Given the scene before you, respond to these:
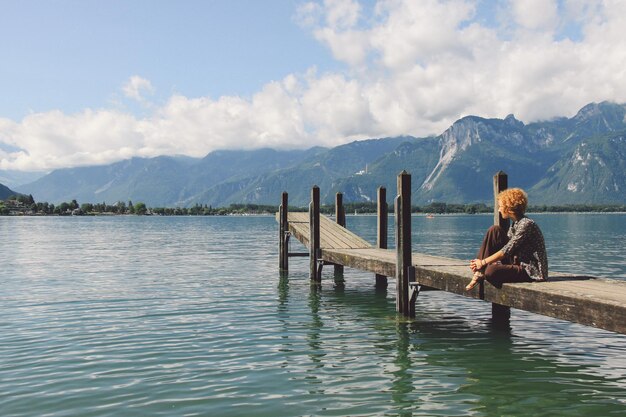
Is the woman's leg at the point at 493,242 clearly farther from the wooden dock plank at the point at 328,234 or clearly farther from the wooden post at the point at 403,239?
the wooden dock plank at the point at 328,234

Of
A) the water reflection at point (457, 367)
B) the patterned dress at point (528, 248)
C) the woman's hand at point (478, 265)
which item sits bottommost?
the water reflection at point (457, 367)

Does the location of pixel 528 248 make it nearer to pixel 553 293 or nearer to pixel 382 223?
pixel 553 293

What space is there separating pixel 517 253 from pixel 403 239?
15.5 ft

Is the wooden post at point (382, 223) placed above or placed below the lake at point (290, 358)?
above

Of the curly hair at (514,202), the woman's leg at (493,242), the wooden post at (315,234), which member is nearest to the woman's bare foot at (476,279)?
the woman's leg at (493,242)

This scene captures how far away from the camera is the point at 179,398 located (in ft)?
33.2

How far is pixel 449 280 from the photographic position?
537 inches

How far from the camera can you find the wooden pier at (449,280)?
370 inches

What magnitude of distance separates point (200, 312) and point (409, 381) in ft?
30.6

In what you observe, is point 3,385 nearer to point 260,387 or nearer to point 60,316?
point 260,387

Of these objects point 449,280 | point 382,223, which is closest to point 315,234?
point 382,223

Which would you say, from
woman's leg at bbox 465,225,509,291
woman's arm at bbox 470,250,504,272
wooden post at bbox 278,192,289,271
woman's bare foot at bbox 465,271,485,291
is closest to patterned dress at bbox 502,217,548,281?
woman's arm at bbox 470,250,504,272

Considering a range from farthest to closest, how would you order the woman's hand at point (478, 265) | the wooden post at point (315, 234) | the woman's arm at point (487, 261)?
the wooden post at point (315, 234)
the woman's hand at point (478, 265)
the woman's arm at point (487, 261)

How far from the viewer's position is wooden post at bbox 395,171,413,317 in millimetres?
15820
